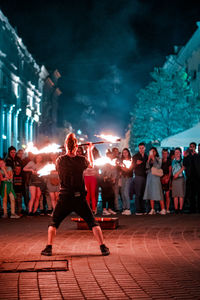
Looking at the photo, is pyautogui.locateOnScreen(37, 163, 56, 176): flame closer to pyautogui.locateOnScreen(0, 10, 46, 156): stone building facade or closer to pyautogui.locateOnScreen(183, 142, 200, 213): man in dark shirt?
pyautogui.locateOnScreen(183, 142, 200, 213): man in dark shirt

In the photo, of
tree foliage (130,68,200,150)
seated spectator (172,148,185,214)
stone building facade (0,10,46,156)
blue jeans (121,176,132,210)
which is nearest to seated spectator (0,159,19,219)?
blue jeans (121,176,132,210)

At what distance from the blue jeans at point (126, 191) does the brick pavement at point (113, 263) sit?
11.3 ft

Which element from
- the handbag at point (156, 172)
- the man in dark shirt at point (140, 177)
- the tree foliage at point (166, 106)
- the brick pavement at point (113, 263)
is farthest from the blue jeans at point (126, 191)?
the tree foliage at point (166, 106)

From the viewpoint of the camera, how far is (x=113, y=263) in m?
8.09

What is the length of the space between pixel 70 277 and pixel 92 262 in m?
1.14

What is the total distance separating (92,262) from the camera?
818 cm

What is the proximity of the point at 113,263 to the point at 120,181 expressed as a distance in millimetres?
9548

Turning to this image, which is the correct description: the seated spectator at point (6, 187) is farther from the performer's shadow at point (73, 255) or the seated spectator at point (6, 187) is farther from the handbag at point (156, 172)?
the performer's shadow at point (73, 255)

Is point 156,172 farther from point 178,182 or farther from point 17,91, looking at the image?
point 17,91

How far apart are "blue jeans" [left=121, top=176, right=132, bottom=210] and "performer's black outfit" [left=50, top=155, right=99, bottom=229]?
818cm

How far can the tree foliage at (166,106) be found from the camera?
45312mm

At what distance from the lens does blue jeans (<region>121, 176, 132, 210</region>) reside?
17.2m

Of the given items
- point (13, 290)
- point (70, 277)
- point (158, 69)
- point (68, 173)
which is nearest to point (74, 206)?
point (68, 173)

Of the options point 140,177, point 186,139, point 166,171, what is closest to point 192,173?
point 166,171
